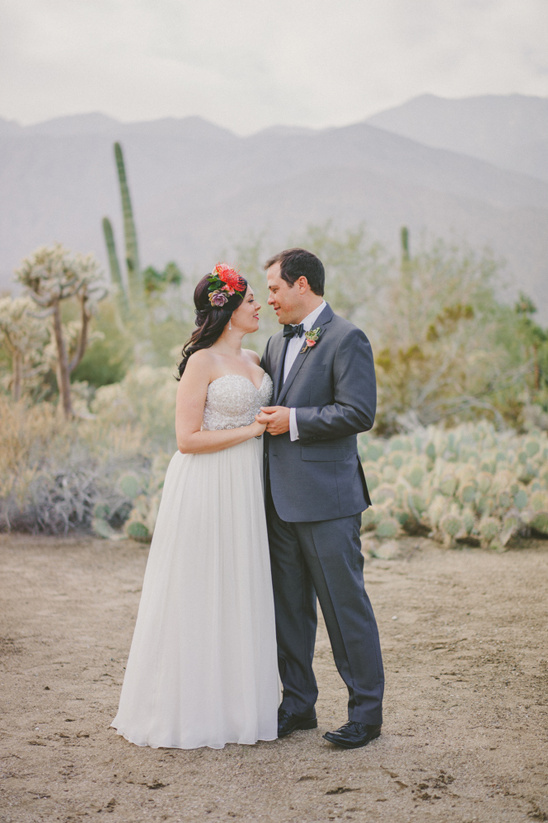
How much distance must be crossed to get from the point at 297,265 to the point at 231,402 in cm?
69

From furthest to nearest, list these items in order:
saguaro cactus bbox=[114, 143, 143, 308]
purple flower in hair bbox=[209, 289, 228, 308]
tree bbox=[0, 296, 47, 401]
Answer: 1. saguaro cactus bbox=[114, 143, 143, 308]
2. tree bbox=[0, 296, 47, 401]
3. purple flower in hair bbox=[209, 289, 228, 308]

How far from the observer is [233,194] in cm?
9119

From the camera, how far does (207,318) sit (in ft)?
11.0

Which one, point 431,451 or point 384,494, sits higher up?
point 431,451

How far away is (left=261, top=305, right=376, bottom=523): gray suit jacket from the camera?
9.96 ft

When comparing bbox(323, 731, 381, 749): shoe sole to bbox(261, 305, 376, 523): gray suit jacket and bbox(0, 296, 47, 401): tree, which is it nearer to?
bbox(261, 305, 376, 523): gray suit jacket

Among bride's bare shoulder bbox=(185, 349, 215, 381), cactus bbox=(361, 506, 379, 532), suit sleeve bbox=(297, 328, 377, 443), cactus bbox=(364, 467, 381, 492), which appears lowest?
cactus bbox=(361, 506, 379, 532)

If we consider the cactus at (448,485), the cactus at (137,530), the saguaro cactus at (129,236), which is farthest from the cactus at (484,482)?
the saguaro cactus at (129,236)

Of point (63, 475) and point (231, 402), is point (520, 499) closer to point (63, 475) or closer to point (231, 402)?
point (231, 402)

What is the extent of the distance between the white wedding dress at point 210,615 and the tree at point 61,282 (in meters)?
6.10

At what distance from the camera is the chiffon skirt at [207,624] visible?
3.08 m

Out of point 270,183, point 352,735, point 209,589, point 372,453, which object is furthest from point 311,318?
point 270,183

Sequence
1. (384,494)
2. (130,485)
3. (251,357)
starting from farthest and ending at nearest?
1. (130,485)
2. (384,494)
3. (251,357)

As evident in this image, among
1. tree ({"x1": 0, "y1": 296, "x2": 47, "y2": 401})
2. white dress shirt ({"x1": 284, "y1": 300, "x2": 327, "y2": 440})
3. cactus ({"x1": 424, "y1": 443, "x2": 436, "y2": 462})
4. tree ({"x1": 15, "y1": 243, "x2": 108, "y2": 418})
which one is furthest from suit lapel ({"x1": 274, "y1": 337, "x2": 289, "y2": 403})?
tree ({"x1": 0, "y1": 296, "x2": 47, "y2": 401})
